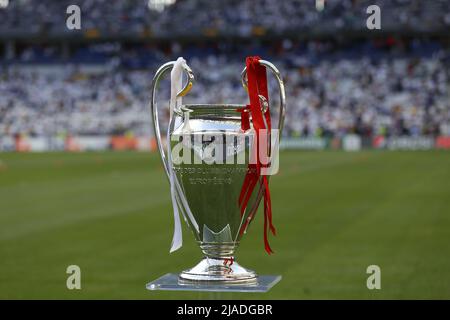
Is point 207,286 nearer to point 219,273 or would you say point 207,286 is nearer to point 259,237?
point 219,273

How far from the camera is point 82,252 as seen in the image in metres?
12.4

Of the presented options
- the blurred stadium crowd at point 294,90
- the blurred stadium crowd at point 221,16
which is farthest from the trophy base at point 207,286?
the blurred stadium crowd at point 221,16

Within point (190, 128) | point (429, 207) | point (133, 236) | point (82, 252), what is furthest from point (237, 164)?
point (429, 207)

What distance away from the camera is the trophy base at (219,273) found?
14.7 feet

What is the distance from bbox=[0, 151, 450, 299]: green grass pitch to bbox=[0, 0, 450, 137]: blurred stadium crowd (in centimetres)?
2398

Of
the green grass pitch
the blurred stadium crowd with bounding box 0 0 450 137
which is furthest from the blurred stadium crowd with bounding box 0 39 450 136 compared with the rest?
the green grass pitch

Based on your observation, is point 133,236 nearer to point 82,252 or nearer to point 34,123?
point 82,252

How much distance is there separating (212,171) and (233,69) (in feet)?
168

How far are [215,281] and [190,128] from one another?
2.38 ft

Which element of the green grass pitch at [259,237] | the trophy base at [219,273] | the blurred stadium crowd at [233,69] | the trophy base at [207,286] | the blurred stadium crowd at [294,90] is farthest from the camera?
the blurred stadium crowd at [233,69]

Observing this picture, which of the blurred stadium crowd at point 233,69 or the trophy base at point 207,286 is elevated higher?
the blurred stadium crowd at point 233,69

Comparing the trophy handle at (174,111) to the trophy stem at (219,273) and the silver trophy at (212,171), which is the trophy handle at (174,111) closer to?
the silver trophy at (212,171)

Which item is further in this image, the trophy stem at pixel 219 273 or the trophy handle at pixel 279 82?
the trophy stem at pixel 219 273

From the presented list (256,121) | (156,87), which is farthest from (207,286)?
(156,87)
